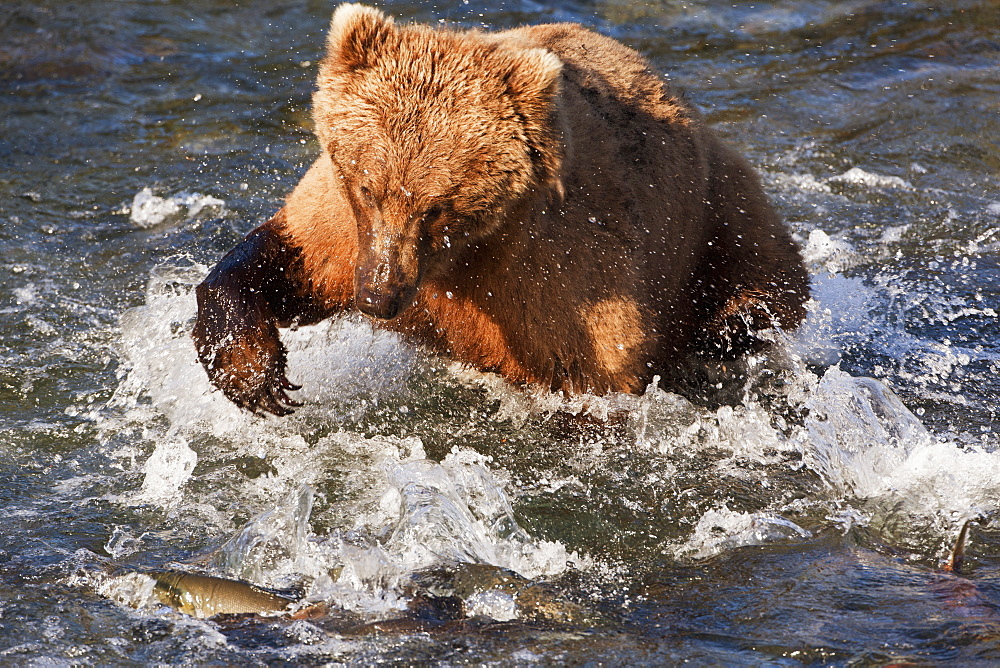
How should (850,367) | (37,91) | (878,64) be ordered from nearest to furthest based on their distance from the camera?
(850,367) → (37,91) → (878,64)

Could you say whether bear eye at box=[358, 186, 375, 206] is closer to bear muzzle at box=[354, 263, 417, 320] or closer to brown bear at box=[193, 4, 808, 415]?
brown bear at box=[193, 4, 808, 415]

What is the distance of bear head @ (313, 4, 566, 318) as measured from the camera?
145 inches

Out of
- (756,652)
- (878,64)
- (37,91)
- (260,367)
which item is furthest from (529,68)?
(878,64)

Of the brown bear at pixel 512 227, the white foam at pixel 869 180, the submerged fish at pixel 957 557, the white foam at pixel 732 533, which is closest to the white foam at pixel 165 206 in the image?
the brown bear at pixel 512 227

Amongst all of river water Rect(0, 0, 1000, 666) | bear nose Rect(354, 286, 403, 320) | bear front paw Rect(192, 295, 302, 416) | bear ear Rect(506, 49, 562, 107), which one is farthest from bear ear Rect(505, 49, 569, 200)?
bear front paw Rect(192, 295, 302, 416)

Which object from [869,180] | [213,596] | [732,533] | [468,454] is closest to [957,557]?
[732,533]

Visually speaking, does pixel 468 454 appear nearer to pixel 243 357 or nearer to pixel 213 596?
pixel 243 357

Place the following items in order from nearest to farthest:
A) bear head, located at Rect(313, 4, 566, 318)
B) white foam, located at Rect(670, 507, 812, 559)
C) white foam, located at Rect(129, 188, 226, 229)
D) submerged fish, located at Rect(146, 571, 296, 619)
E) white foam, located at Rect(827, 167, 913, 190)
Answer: submerged fish, located at Rect(146, 571, 296, 619)
bear head, located at Rect(313, 4, 566, 318)
white foam, located at Rect(670, 507, 812, 559)
white foam, located at Rect(129, 188, 226, 229)
white foam, located at Rect(827, 167, 913, 190)

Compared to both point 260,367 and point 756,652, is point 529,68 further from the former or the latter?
point 756,652

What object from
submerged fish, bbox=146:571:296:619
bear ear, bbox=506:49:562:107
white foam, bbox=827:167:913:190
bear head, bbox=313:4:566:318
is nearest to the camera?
submerged fish, bbox=146:571:296:619

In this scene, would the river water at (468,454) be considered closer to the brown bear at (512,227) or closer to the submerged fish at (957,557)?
the submerged fish at (957,557)

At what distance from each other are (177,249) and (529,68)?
340 centimetres

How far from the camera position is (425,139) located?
367 cm

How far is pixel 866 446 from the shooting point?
186 inches
